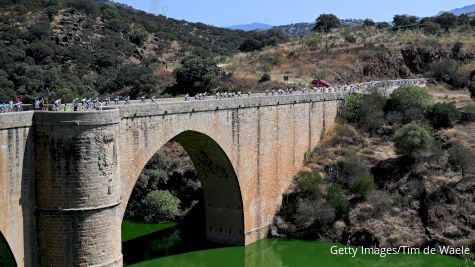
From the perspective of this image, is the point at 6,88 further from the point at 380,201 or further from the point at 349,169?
the point at 380,201

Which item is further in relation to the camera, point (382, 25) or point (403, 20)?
point (403, 20)

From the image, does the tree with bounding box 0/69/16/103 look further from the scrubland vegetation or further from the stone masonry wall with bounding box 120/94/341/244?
the scrubland vegetation

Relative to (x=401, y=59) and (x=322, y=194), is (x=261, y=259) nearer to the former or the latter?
(x=322, y=194)

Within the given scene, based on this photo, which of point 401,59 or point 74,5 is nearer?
point 401,59

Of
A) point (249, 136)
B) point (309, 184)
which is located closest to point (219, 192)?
point (249, 136)

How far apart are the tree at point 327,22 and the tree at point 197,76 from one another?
125 ft

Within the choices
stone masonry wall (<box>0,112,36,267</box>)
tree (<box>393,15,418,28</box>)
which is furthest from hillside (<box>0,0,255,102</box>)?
tree (<box>393,15,418,28</box>)

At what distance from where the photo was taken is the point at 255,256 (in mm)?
29438

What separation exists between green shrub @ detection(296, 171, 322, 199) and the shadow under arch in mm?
16186

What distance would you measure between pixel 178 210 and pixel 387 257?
1197 cm

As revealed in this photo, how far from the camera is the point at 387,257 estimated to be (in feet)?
95.3

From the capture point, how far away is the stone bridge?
18766mm

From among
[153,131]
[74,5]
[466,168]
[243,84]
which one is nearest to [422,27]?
[243,84]

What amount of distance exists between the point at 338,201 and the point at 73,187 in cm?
1641
